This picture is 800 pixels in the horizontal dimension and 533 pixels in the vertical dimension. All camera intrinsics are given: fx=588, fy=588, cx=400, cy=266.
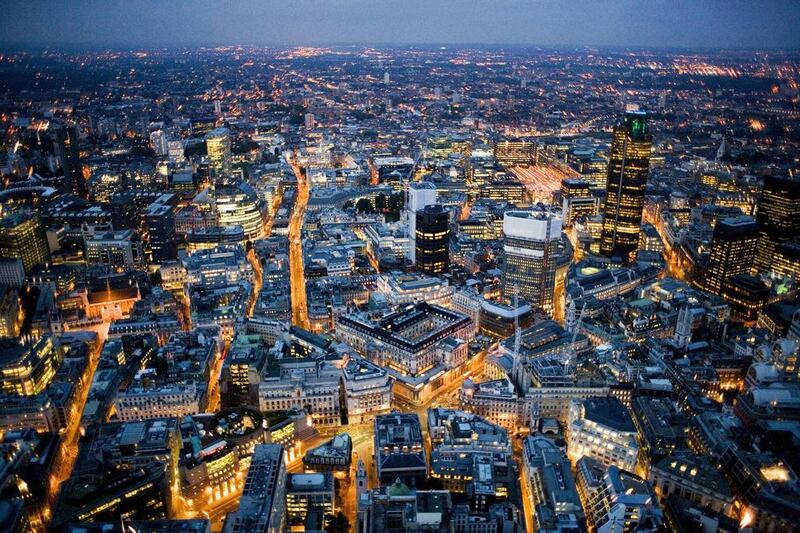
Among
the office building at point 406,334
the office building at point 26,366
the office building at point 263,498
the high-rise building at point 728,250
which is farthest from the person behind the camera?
the high-rise building at point 728,250

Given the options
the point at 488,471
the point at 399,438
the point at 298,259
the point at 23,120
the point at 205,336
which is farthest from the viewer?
the point at 23,120

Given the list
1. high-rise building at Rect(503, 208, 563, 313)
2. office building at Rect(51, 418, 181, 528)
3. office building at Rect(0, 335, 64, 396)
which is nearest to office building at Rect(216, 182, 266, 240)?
office building at Rect(0, 335, 64, 396)

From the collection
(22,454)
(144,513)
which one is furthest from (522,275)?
(22,454)

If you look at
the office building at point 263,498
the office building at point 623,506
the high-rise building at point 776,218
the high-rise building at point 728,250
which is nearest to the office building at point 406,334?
the office building at point 263,498

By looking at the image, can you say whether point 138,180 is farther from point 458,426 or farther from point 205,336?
point 458,426

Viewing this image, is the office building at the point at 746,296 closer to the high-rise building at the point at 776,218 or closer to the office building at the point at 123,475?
the high-rise building at the point at 776,218

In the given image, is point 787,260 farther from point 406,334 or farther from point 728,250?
point 406,334
